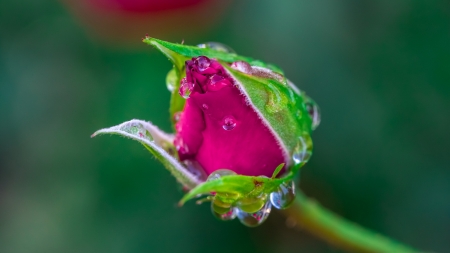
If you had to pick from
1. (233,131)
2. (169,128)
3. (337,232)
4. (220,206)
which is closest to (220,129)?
(233,131)

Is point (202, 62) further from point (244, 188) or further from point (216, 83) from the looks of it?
point (244, 188)

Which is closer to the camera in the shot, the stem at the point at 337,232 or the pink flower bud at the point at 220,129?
the pink flower bud at the point at 220,129

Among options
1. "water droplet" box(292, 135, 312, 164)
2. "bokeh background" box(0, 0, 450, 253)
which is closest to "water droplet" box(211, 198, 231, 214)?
"water droplet" box(292, 135, 312, 164)

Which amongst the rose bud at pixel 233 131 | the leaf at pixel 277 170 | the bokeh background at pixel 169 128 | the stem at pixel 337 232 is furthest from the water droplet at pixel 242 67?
the bokeh background at pixel 169 128

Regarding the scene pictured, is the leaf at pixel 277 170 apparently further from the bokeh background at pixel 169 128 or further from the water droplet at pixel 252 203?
the bokeh background at pixel 169 128

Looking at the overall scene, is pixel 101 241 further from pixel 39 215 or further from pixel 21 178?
pixel 21 178

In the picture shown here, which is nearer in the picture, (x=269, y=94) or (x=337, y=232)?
(x=269, y=94)

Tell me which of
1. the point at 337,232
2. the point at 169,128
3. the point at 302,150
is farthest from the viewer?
the point at 169,128
